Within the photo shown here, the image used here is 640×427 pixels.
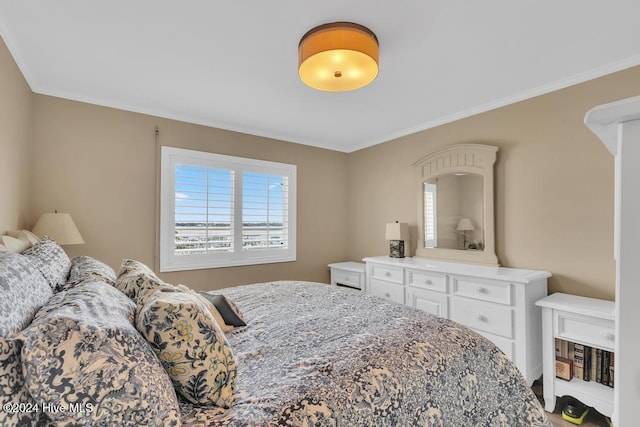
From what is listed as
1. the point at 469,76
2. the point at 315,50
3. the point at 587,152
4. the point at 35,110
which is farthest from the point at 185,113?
the point at 587,152

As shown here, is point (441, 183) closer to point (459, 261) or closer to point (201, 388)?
point (459, 261)

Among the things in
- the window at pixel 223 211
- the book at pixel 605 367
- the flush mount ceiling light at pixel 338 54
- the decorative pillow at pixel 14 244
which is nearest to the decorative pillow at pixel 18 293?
the decorative pillow at pixel 14 244

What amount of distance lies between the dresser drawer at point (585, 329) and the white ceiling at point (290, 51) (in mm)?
1811

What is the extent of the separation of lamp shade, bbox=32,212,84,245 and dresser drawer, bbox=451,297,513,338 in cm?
325

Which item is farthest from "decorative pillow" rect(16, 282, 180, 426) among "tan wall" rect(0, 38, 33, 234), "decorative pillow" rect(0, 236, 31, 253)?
"tan wall" rect(0, 38, 33, 234)

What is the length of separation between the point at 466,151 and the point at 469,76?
0.92 meters

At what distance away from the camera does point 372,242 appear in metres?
4.32

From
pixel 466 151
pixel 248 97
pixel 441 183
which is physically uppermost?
pixel 248 97

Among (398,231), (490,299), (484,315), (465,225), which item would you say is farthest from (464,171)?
(484,315)

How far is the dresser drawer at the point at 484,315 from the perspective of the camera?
242 centimetres

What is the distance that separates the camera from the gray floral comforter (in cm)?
96

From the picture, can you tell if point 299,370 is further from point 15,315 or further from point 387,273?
point 387,273

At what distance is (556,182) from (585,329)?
46.4 inches

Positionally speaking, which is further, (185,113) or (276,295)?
(185,113)
